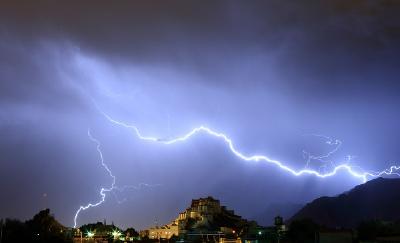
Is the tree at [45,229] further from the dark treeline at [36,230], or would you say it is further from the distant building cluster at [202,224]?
the distant building cluster at [202,224]

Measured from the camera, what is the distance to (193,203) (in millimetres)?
96375

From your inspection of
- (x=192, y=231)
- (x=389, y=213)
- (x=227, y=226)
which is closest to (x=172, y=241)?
(x=192, y=231)

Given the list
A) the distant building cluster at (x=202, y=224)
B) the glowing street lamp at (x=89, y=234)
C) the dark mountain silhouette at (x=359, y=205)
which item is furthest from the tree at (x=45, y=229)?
the dark mountain silhouette at (x=359, y=205)

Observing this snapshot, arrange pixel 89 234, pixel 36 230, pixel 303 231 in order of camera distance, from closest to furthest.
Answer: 1. pixel 303 231
2. pixel 36 230
3. pixel 89 234

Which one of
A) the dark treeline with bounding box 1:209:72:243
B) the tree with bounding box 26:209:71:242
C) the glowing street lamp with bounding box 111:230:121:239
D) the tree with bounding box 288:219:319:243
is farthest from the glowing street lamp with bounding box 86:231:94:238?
the tree with bounding box 288:219:319:243

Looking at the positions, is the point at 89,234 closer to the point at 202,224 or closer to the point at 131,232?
the point at 131,232

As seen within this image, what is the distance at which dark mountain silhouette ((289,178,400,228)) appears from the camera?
114650mm

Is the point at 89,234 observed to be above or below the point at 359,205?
below

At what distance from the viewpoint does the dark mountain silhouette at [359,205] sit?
114650mm

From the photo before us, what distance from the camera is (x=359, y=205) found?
123 metres

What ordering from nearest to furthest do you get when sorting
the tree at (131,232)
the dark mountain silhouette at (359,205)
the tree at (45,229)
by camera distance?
the tree at (45,229)
the tree at (131,232)
the dark mountain silhouette at (359,205)

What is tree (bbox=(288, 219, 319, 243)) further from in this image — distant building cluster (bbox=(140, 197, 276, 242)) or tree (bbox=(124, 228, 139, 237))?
tree (bbox=(124, 228, 139, 237))

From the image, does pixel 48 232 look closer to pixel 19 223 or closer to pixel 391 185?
pixel 19 223

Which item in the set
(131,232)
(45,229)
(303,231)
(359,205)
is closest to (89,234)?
(131,232)
